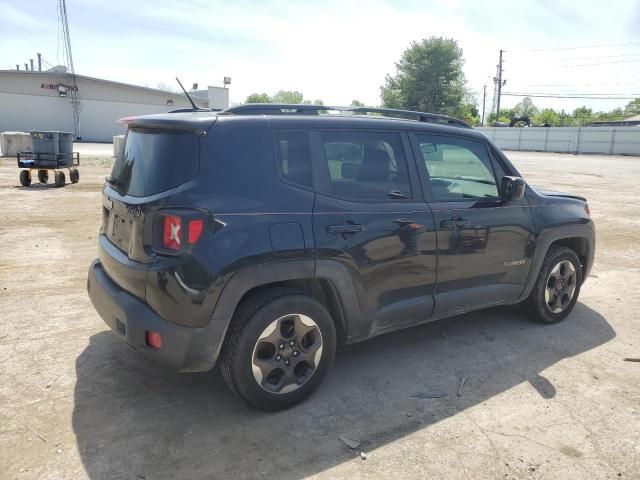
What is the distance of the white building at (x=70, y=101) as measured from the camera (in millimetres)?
38156

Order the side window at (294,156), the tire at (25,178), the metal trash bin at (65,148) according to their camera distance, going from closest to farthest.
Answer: the side window at (294,156), the tire at (25,178), the metal trash bin at (65,148)

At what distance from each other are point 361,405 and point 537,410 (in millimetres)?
1121

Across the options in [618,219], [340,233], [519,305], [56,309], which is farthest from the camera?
[618,219]

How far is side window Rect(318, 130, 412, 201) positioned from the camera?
332 centimetres

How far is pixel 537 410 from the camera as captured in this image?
3.27 m

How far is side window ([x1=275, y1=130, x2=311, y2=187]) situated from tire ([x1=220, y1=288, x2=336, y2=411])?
2.28 feet

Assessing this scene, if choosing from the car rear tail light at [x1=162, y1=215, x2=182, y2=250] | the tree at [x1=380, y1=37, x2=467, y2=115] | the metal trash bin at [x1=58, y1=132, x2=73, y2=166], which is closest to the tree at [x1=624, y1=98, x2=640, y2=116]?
the tree at [x1=380, y1=37, x2=467, y2=115]

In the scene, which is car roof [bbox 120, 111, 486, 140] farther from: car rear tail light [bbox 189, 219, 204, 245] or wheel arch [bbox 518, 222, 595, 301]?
wheel arch [bbox 518, 222, 595, 301]

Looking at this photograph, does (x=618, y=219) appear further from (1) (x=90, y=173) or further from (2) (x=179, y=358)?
(1) (x=90, y=173)

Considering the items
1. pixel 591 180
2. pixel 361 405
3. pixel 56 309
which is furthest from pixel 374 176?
pixel 591 180

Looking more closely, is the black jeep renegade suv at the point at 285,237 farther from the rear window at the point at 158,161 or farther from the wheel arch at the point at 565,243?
the wheel arch at the point at 565,243

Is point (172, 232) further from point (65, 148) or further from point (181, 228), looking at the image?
point (65, 148)

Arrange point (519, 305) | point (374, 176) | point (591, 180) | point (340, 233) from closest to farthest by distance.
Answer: point (340, 233) < point (374, 176) < point (519, 305) < point (591, 180)

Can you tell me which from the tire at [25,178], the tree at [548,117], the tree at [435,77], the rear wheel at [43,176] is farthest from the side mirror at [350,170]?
the tree at [548,117]
